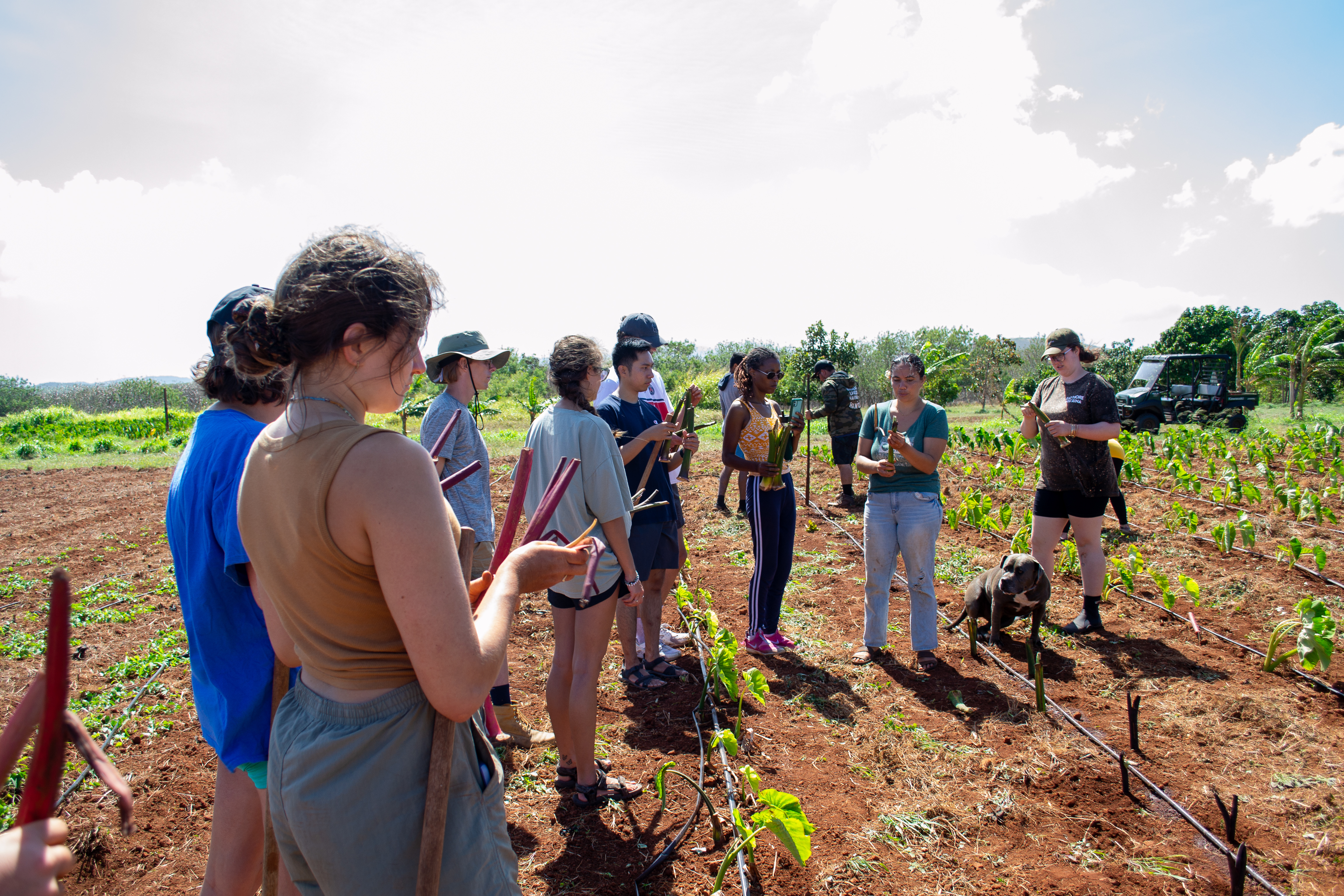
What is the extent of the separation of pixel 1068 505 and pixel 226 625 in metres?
5.14

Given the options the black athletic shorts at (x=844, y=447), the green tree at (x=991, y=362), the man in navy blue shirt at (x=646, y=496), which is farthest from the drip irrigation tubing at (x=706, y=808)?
the green tree at (x=991, y=362)

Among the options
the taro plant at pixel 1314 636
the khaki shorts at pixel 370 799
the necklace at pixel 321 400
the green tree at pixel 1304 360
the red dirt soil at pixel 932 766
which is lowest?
the red dirt soil at pixel 932 766

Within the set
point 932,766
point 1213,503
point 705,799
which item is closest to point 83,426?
point 705,799

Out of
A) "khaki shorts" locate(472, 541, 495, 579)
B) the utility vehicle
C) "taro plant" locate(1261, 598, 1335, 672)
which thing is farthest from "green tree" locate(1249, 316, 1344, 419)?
"khaki shorts" locate(472, 541, 495, 579)

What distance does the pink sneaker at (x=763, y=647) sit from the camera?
16.0 feet

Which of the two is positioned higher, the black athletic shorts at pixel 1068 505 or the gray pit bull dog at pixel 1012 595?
the black athletic shorts at pixel 1068 505

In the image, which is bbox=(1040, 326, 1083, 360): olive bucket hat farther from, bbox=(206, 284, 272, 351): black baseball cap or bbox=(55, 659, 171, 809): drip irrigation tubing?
bbox=(55, 659, 171, 809): drip irrigation tubing

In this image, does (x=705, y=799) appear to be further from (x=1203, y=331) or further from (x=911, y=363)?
(x=1203, y=331)

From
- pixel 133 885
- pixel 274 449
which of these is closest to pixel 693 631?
pixel 133 885

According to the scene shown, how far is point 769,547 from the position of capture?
474 cm

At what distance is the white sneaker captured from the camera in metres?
5.05

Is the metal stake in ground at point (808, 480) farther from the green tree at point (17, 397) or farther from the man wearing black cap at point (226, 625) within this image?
the green tree at point (17, 397)

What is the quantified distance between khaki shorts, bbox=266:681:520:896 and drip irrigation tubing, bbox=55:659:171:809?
2.43 m

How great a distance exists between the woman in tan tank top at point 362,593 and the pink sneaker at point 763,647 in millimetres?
3729
